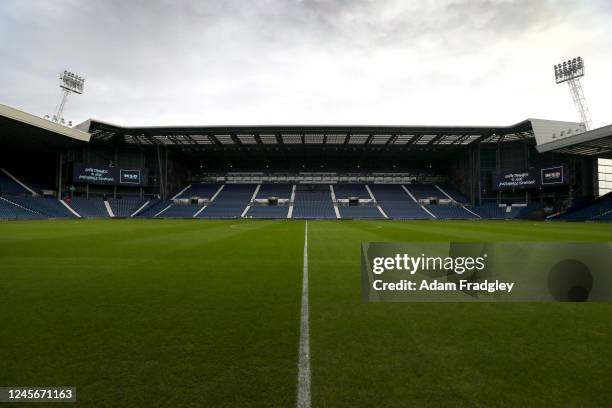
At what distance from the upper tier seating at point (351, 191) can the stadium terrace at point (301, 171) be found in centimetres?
24

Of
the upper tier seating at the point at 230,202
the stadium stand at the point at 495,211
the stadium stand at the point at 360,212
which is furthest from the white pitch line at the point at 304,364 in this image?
the stadium stand at the point at 495,211

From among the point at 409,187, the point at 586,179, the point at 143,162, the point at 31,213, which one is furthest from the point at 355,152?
the point at 31,213

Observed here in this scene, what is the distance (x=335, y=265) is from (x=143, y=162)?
2525 inches

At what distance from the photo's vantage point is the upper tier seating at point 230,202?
5825 cm

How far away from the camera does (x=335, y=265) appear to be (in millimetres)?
9500

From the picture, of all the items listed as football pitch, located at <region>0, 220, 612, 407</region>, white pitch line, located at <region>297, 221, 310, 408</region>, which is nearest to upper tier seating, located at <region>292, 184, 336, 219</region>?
football pitch, located at <region>0, 220, 612, 407</region>

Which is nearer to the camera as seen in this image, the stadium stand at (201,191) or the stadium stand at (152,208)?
the stadium stand at (152,208)

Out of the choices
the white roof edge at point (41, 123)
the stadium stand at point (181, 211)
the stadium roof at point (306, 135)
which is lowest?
the stadium stand at point (181, 211)

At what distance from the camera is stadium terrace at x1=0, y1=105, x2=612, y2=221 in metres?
46.7

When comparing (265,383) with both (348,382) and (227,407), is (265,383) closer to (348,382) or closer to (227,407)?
(227,407)

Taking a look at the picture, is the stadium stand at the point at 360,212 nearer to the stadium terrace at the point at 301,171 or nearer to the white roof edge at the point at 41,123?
the stadium terrace at the point at 301,171

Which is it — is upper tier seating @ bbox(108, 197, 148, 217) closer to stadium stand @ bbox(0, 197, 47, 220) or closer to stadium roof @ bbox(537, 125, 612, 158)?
stadium stand @ bbox(0, 197, 47, 220)

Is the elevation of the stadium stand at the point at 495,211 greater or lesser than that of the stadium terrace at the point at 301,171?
lesser

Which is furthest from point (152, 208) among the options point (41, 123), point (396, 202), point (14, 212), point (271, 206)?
point (396, 202)
